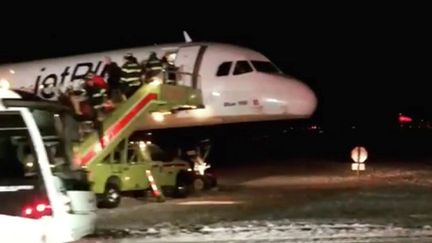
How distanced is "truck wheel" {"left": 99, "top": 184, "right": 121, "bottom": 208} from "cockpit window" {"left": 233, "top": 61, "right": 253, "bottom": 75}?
19.5ft

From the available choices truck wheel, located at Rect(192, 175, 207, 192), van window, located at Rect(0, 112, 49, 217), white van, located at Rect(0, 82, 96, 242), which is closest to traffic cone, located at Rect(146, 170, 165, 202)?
truck wheel, located at Rect(192, 175, 207, 192)

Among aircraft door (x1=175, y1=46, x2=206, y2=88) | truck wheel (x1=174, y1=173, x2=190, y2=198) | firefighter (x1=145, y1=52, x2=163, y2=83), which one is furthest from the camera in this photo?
aircraft door (x1=175, y1=46, x2=206, y2=88)

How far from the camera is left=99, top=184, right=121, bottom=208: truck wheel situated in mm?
19344

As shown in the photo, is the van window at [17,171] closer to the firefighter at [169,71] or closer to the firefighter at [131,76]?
the firefighter at [131,76]

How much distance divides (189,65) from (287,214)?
7.56 meters

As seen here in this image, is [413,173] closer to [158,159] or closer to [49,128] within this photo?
[158,159]

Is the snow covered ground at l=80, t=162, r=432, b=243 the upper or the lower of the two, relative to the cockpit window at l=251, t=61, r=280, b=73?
lower

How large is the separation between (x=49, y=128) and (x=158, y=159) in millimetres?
13962

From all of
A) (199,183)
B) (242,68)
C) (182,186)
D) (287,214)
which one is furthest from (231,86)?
(287,214)

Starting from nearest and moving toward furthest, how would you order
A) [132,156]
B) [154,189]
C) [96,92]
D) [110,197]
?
1. [110,197]
2. [96,92]
3. [154,189]
4. [132,156]

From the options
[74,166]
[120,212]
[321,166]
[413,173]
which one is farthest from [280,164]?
[74,166]

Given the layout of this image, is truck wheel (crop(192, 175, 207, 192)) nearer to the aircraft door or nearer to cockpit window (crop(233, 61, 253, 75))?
the aircraft door

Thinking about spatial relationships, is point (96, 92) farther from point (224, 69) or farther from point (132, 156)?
point (224, 69)

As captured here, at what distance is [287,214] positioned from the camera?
17.5 meters
